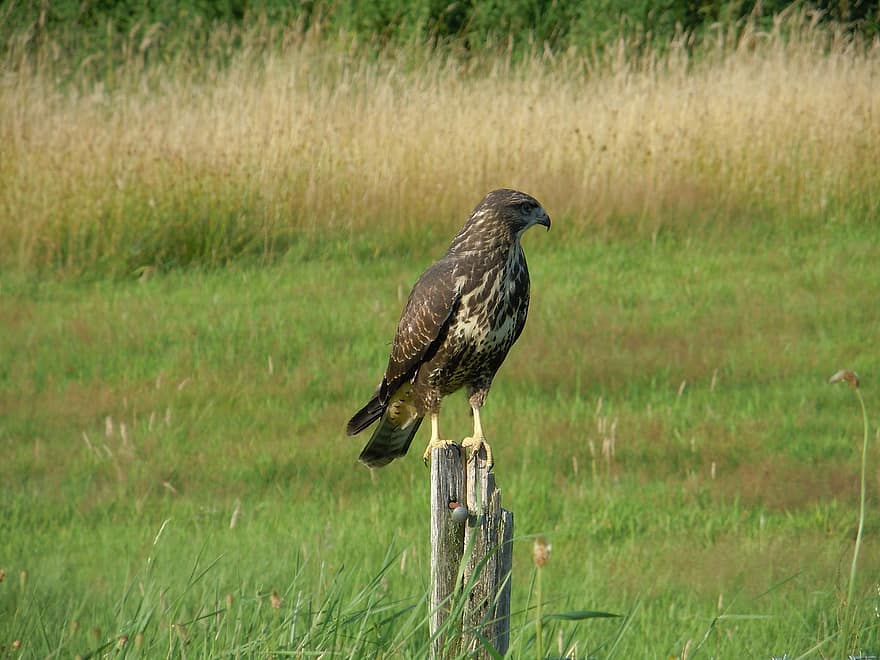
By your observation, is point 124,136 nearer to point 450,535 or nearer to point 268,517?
point 268,517

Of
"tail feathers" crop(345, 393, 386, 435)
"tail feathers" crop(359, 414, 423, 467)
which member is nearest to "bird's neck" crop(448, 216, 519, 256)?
"tail feathers" crop(345, 393, 386, 435)

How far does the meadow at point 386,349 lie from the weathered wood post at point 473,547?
140 mm

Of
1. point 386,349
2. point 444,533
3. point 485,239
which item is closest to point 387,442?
point 485,239

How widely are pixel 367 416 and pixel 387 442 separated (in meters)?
0.20

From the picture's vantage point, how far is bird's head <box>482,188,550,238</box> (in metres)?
3.89

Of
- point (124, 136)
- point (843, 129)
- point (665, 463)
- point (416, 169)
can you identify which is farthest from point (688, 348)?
point (124, 136)

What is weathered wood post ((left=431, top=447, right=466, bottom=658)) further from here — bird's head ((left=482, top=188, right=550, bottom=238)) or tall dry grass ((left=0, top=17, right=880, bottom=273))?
tall dry grass ((left=0, top=17, right=880, bottom=273))

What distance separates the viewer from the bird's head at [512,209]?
12.8ft

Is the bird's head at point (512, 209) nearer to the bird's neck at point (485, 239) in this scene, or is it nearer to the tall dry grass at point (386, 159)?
the bird's neck at point (485, 239)

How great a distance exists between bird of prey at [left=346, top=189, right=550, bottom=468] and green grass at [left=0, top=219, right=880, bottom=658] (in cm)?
71

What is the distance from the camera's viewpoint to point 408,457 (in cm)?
641

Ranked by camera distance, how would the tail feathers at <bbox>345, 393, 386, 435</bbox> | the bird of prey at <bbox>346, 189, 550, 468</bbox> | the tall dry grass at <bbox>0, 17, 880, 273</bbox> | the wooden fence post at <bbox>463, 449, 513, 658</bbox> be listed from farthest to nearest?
the tall dry grass at <bbox>0, 17, 880, 273</bbox> → the tail feathers at <bbox>345, 393, 386, 435</bbox> → the bird of prey at <bbox>346, 189, 550, 468</bbox> → the wooden fence post at <bbox>463, 449, 513, 658</bbox>

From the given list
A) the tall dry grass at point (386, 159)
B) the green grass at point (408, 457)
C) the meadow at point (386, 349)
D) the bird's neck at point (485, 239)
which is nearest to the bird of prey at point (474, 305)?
the bird's neck at point (485, 239)

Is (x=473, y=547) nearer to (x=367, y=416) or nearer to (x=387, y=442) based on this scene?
(x=367, y=416)
